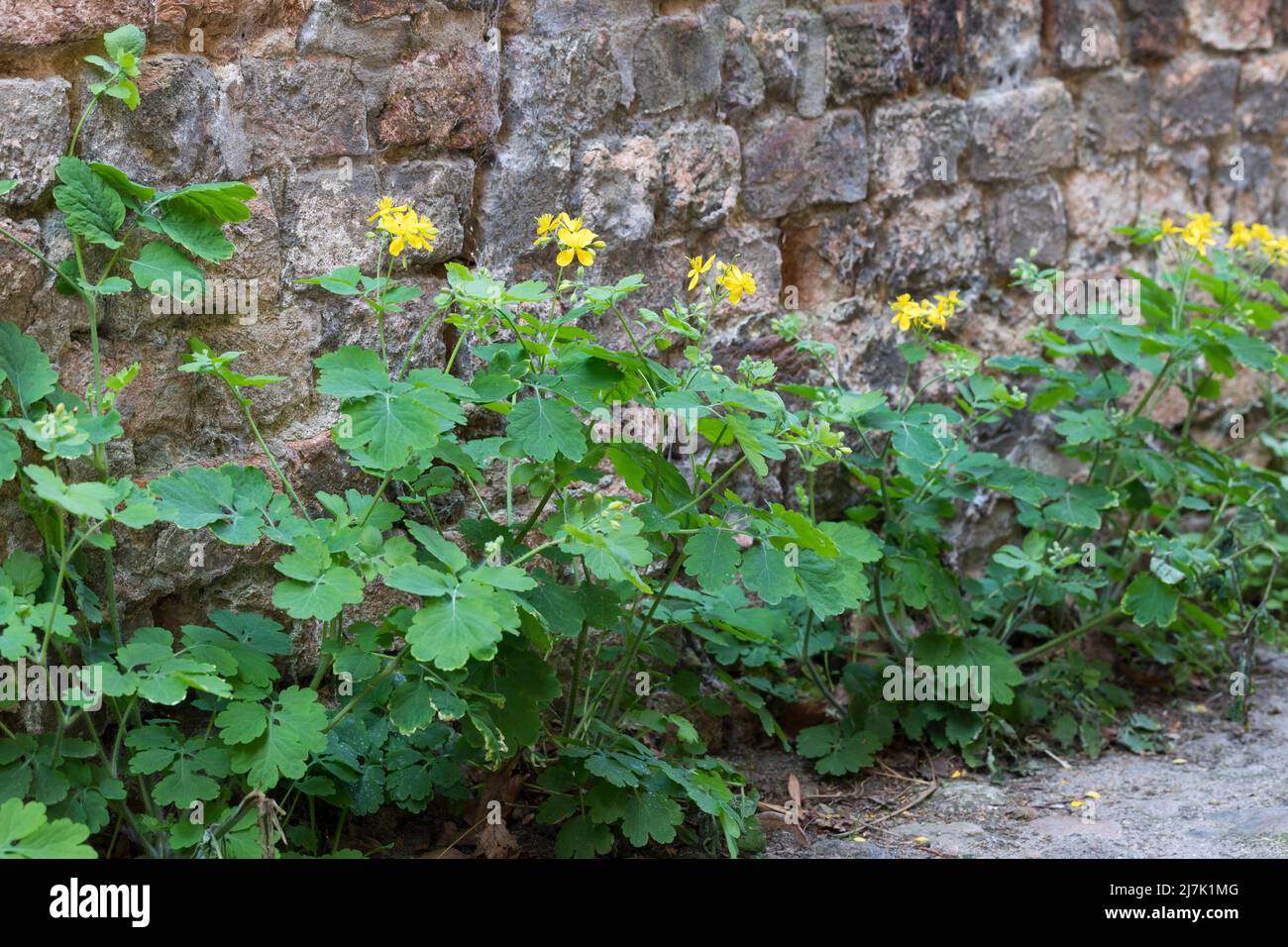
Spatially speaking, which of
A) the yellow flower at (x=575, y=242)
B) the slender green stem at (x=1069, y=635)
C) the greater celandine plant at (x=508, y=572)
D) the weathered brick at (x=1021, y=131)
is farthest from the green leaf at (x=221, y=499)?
the weathered brick at (x=1021, y=131)

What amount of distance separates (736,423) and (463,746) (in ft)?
2.59

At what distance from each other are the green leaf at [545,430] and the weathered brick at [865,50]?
4.89ft

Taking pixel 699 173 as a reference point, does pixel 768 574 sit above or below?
below

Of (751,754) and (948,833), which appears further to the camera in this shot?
(751,754)

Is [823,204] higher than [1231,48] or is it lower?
lower

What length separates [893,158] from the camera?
3.49 metres

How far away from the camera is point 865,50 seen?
3385 mm

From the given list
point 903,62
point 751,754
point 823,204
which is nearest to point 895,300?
point 823,204

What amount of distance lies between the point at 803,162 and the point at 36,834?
7.58 ft

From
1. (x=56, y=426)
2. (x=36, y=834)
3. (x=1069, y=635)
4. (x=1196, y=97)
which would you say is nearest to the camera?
(x=36, y=834)

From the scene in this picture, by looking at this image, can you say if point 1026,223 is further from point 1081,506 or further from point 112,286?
point 112,286

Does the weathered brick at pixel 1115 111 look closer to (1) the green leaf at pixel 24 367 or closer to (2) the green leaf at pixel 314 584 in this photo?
(2) the green leaf at pixel 314 584

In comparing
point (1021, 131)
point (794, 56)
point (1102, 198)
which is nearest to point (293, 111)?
point (794, 56)
